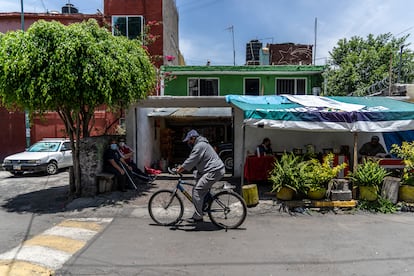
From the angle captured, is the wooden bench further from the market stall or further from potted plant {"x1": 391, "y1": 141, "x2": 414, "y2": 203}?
potted plant {"x1": 391, "y1": 141, "x2": 414, "y2": 203}

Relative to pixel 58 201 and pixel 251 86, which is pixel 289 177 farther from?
pixel 251 86

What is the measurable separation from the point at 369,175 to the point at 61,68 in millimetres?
7631

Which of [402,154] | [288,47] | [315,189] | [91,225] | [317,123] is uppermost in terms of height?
[288,47]

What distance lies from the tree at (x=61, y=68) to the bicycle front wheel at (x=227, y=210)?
3670mm

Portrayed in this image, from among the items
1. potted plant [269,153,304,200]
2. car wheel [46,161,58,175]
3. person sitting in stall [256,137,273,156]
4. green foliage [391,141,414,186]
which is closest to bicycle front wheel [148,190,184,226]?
potted plant [269,153,304,200]

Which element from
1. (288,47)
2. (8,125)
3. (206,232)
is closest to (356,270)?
(206,232)

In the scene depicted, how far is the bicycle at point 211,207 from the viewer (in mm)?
6449

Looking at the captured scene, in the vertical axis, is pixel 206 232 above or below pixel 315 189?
below

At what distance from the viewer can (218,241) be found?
231 inches

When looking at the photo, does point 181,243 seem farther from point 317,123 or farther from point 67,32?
point 67,32

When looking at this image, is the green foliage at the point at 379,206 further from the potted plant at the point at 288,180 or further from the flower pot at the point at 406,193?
the potted plant at the point at 288,180

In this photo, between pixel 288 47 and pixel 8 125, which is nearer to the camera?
pixel 8 125

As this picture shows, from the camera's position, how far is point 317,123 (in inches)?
335

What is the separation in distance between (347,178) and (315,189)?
4.26 feet
